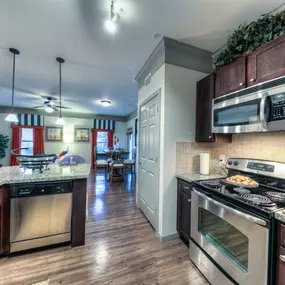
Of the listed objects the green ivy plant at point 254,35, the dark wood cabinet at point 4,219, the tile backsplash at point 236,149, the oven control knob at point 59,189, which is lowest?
the dark wood cabinet at point 4,219

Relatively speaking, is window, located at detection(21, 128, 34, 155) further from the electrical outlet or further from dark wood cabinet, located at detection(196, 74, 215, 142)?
the electrical outlet

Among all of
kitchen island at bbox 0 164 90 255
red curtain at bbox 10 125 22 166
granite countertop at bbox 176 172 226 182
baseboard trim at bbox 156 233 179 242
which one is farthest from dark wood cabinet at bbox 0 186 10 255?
red curtain at bbox 10 125 22 166

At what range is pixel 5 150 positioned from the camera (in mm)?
7047

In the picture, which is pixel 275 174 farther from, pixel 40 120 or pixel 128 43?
pixel 40 120

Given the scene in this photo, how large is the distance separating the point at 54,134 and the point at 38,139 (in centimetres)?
68

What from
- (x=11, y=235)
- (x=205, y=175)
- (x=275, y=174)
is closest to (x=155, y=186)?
(x=205, y=175)

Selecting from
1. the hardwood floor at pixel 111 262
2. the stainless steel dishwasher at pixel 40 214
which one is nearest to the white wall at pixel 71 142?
the hardwood floor at pixel 111 262

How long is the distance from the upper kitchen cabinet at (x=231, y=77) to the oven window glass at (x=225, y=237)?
4.48 feet

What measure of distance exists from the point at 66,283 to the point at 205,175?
1.92m

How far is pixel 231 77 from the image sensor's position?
1.91 meters

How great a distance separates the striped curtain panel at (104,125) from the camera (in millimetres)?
8539

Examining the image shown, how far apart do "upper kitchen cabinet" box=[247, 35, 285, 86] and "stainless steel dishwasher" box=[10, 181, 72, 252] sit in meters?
2.33

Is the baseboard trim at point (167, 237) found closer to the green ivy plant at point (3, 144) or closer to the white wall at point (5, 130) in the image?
the green ivy plant at point (3, 144)

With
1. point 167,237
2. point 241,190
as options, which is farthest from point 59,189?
point 241,190
